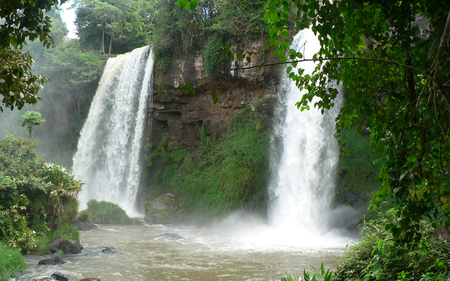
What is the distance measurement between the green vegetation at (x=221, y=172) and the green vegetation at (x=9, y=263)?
899cm

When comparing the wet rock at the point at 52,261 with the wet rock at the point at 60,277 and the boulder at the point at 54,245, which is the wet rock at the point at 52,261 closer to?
the boulder at the point at 54,245

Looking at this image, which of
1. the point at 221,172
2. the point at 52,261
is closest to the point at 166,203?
the point at 221,172

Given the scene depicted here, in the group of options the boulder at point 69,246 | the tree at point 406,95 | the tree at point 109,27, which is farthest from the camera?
the tree at point 109,27

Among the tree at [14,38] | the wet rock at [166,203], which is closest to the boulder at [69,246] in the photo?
the tree at [14,38]

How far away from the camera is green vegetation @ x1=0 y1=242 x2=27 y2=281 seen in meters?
6.51

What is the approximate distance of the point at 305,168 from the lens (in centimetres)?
1384

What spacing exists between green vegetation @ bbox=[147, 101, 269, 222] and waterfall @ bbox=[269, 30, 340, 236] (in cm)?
88

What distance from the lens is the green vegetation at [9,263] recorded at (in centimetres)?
651

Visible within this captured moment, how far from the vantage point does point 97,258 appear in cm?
874

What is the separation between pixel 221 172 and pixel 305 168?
4346 millimetres

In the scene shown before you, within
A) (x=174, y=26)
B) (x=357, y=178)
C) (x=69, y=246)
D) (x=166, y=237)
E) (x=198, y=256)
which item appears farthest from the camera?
(x=174, y=26)

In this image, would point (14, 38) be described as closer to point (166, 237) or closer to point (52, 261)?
point (52, 261)


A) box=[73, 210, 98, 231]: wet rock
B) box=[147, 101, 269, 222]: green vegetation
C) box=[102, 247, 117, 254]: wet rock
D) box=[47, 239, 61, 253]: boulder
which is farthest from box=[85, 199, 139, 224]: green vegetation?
box=[47, 239, 61, 253]: boulder

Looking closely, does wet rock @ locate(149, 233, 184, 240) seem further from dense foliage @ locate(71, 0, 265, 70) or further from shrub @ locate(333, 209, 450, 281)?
shrub @ locate(333, 209, 450, 281)
